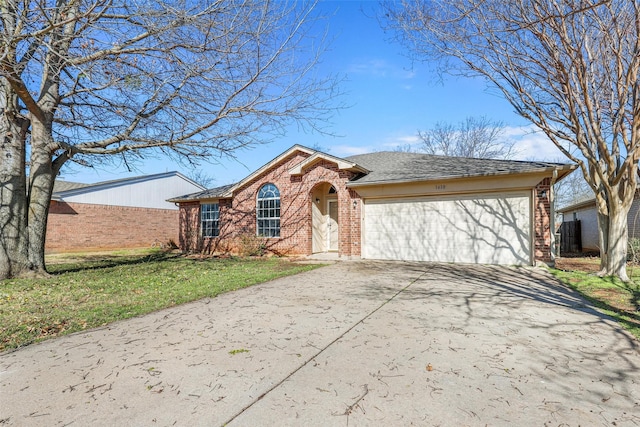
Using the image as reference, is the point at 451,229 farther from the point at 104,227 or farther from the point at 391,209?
the point at 104,227

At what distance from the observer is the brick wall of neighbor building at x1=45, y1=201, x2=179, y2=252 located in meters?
20.1

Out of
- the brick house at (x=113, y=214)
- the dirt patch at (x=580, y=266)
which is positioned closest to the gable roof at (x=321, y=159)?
the dirt patch at (x=580, y=266)

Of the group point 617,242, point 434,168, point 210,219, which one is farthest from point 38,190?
point 617,242

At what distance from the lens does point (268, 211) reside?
1562 centimetres

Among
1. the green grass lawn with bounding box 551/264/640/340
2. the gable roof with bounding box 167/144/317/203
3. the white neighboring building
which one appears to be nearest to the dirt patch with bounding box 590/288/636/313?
the green grass lawn with bounding box 551/264/640/340

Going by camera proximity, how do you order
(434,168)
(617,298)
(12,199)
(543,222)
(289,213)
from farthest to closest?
(289,213) → (434,168) → (543,222) → (12,199) → (617,298)

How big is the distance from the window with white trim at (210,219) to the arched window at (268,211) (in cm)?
298

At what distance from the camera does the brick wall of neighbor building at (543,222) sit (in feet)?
32.7

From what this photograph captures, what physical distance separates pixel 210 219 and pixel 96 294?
36.7 ft

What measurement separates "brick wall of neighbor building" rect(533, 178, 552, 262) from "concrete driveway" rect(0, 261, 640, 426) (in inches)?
187

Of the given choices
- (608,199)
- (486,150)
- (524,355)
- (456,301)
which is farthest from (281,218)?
(486,150)

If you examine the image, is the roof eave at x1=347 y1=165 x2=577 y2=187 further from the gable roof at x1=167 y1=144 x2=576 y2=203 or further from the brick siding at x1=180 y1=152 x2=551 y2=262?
the brick siding at x1=180 y1=152 x2=551 y2=262

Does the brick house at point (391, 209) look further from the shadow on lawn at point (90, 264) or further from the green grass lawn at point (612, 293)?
the shadow on lawn at point (90, 264)

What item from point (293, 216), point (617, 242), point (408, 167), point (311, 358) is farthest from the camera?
point (293, 216)
